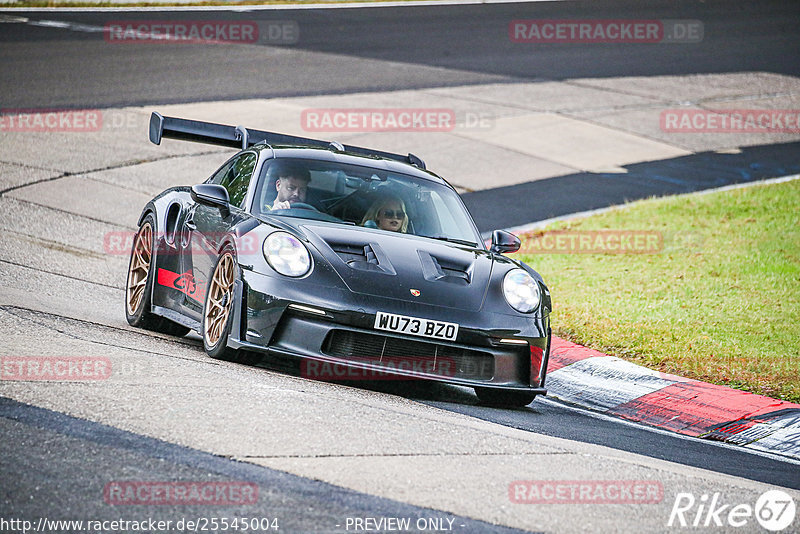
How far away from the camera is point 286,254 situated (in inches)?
263

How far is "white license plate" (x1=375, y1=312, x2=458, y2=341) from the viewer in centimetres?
641

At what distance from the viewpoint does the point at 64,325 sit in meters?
7.06

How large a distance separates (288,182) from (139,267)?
1561 millimetres

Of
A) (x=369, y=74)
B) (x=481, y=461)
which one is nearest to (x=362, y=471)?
(x=481, y=461)

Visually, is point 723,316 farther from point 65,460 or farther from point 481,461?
point 65,460

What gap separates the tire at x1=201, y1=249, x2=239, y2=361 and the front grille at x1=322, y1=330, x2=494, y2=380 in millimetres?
649

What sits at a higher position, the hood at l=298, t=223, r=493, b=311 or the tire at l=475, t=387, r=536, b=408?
the hood at l=298, t=223, r=493, b=311

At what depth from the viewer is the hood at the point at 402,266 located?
259 inches

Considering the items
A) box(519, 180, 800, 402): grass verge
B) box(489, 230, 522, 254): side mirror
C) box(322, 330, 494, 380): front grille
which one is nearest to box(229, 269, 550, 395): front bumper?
box(322, 330, 494, 380): front grille

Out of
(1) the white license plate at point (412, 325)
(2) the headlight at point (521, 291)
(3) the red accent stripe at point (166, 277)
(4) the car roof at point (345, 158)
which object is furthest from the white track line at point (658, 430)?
(3) the red accent stripe at point (166, 277)

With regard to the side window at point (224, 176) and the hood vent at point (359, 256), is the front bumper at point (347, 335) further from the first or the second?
the side window at point (224, 176)

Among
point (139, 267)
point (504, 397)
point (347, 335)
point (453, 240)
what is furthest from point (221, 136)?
point (504, 397)

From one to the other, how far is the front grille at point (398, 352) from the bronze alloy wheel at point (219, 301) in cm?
71

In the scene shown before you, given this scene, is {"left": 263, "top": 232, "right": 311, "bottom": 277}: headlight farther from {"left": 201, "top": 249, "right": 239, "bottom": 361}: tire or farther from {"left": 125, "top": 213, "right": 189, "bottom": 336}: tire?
{"left": 125, "top": 213, "right": 189, "bottom": 336}: tire
